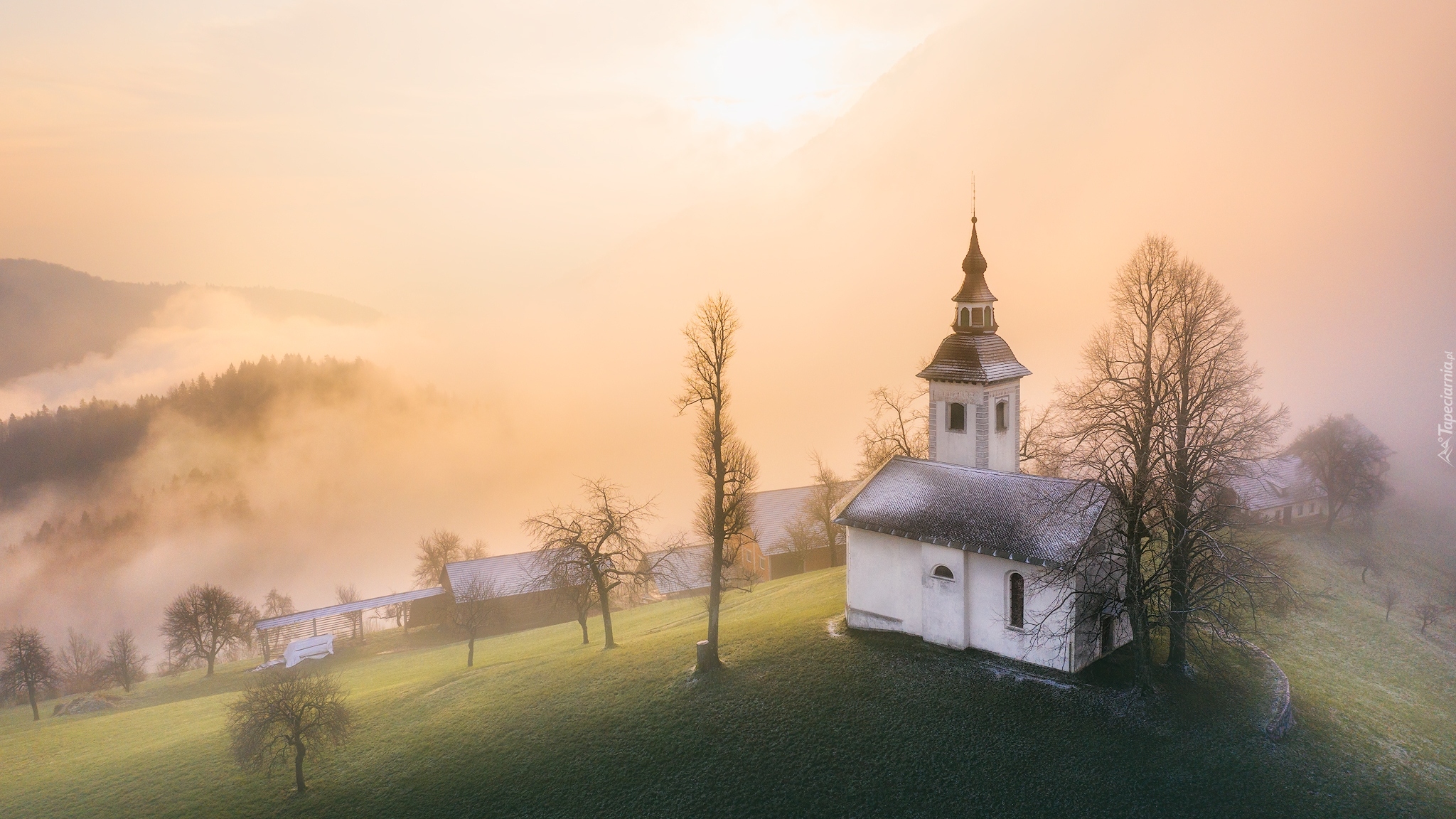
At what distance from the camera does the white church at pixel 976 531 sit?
23250 mm

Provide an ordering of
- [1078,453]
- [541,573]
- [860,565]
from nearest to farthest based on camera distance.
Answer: [860,565] → [1078,453] → [541,573]

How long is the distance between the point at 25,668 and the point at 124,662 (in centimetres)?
517

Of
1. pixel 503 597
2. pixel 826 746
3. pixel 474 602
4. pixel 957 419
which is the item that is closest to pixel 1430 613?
pixel 957 419

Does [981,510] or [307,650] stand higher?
[981,510]

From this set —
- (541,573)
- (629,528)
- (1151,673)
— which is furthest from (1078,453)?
(541,573)

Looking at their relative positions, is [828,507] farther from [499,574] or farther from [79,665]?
[79,665]

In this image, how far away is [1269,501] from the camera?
43.7 m

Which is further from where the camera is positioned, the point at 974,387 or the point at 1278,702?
the point at 974,387

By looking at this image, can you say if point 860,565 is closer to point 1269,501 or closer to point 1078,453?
point 1078,453

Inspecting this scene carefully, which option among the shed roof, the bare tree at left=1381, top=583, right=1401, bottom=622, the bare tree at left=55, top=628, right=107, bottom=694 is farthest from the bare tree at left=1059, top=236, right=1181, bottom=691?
the bare tree at left=55, top=628, right=107, bottom=694

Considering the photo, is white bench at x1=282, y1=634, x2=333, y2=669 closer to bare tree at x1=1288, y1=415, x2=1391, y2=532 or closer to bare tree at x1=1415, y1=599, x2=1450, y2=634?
bare tree at x1=1415, y1=599, x2=1450, y2=634

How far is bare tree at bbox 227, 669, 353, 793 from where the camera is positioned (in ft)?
76.3

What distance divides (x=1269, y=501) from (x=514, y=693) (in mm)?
43880

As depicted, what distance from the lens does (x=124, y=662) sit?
45656 millimetres
